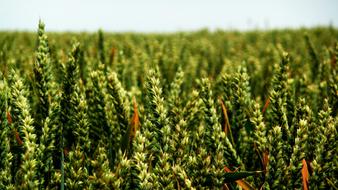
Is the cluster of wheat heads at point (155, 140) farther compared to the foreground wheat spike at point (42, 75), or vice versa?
the foreground wheat spike at point (42, 75)

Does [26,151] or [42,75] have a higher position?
[42,75]

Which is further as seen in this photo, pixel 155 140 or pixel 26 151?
pixel 155 140

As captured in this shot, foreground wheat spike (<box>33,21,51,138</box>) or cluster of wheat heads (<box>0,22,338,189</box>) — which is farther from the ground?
foreground wheat spike (<box>33,21,51,138</box>)

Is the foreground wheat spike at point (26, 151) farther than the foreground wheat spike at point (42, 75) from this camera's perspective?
No

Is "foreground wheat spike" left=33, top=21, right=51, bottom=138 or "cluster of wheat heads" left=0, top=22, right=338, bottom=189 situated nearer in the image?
"cluster of wheat heads" left=0, top=22, right=338, bottom=189

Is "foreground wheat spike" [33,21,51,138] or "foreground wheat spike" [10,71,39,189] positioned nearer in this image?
"foreground wheat spike" [10,71,39,189]

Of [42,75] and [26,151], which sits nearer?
[26,151]

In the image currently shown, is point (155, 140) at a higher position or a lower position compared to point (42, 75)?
lower

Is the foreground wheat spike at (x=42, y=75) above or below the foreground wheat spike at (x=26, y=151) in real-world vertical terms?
above

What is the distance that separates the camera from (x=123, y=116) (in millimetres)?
911

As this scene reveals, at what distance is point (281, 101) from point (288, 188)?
0.21 meters

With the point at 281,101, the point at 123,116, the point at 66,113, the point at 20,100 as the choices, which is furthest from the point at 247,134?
the point at 20,100

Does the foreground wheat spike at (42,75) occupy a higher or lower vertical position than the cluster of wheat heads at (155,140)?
higher

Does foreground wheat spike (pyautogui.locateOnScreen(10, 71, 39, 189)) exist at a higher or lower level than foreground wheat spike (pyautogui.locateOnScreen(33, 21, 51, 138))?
lower
